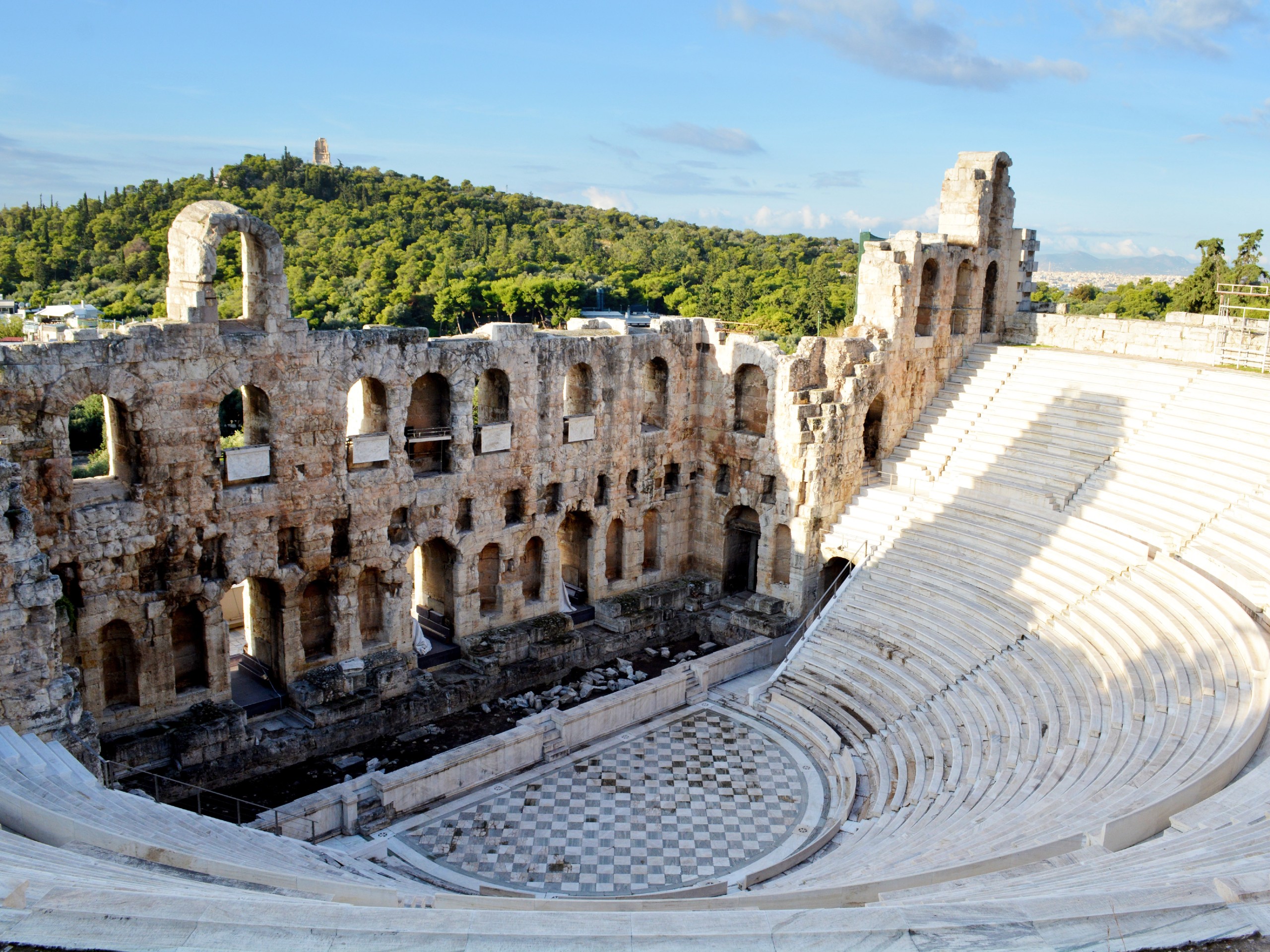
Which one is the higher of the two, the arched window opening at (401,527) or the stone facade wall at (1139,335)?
the stone facade wall at (1139,335)

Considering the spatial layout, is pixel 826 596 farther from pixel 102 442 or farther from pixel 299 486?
pixel 102 442

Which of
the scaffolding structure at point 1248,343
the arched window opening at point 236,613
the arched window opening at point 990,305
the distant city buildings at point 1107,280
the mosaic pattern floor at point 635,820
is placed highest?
the distant city buildings at point 1107,280

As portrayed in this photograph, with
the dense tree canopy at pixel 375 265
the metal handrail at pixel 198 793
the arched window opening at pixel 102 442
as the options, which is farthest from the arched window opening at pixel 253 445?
the dense tree canopy at pixel 375 265

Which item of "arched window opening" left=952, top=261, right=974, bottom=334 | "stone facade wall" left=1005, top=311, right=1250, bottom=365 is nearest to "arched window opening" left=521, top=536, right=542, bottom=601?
"arched window opening" left=952, top=261, right=974, bottom=334

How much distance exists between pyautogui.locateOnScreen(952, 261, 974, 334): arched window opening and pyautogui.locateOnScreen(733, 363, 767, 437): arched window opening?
20.4 feet

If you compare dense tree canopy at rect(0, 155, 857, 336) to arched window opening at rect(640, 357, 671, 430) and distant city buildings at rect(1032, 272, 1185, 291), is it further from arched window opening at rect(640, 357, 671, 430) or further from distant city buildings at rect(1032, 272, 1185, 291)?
arched window opening at rect(640, 357, 671, 430)

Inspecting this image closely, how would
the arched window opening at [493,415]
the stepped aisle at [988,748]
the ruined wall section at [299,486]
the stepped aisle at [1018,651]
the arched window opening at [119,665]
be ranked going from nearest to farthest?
the stepped aisle at [988,748]
the stepped aisle at [1018,651]
the ruined wall section at [299,486]
the arched window opening at [119,665]
the arched window opening at [493,415]

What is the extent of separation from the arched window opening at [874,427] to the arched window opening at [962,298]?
402cm

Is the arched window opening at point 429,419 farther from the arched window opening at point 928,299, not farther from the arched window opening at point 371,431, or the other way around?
the arched window opening at point 928,299

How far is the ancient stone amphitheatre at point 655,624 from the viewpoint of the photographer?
10695mm

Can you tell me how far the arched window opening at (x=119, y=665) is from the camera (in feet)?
60.5

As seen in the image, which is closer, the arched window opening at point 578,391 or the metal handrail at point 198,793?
the metal handrail at point 198,793

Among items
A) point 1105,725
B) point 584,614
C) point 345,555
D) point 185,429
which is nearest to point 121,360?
point 185,429

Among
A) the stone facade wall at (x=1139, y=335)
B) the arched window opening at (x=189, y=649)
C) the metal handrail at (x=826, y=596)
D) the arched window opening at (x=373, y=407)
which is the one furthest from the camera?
the stone facade wall at (x=1139, y=335)
